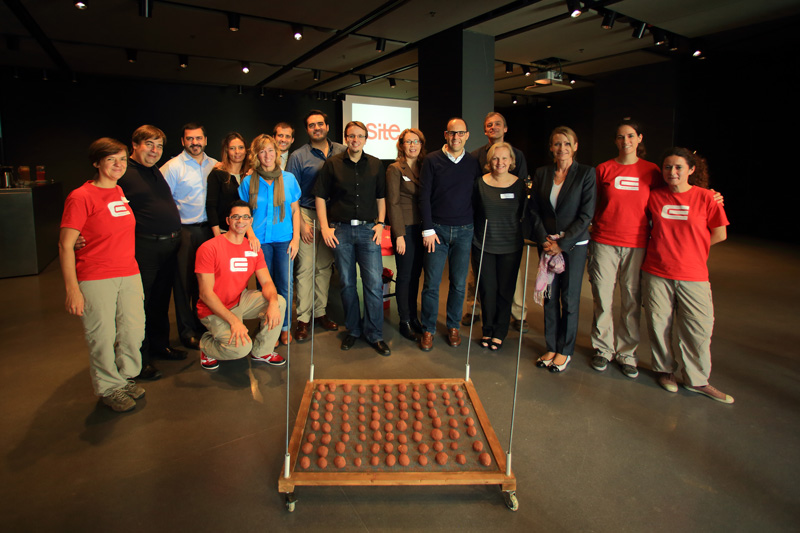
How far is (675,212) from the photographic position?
2730 millimetres

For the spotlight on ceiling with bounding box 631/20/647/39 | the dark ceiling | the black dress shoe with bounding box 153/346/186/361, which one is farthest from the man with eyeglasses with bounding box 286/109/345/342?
the spotlight on ceiling with bounding box 631/20/647/39

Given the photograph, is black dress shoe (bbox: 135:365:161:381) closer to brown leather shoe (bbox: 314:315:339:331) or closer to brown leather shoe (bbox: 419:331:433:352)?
brown leather shoe (bbox: 314:315:339:331)

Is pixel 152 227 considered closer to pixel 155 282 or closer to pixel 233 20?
pixel 155 282

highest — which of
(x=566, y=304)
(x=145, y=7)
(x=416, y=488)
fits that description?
(x=145, y=7)

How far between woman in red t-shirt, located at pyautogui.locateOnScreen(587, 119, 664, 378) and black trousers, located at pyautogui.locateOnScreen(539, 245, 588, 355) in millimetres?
142

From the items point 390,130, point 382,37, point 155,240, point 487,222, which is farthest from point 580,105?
point 155,240

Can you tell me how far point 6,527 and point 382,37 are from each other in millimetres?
6852

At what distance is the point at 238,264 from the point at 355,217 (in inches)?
34.1

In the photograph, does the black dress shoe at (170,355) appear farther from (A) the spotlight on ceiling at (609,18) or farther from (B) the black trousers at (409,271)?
(A) the spotlight on ceiling at (609,18)

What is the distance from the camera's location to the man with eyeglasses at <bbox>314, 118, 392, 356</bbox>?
10.9 ft

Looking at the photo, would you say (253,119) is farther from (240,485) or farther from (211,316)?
(240,485)

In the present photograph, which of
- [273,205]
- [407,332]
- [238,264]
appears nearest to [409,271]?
[407,332]

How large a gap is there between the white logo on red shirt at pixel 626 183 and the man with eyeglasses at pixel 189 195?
9.17 feet

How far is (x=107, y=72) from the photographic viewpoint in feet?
30.0
